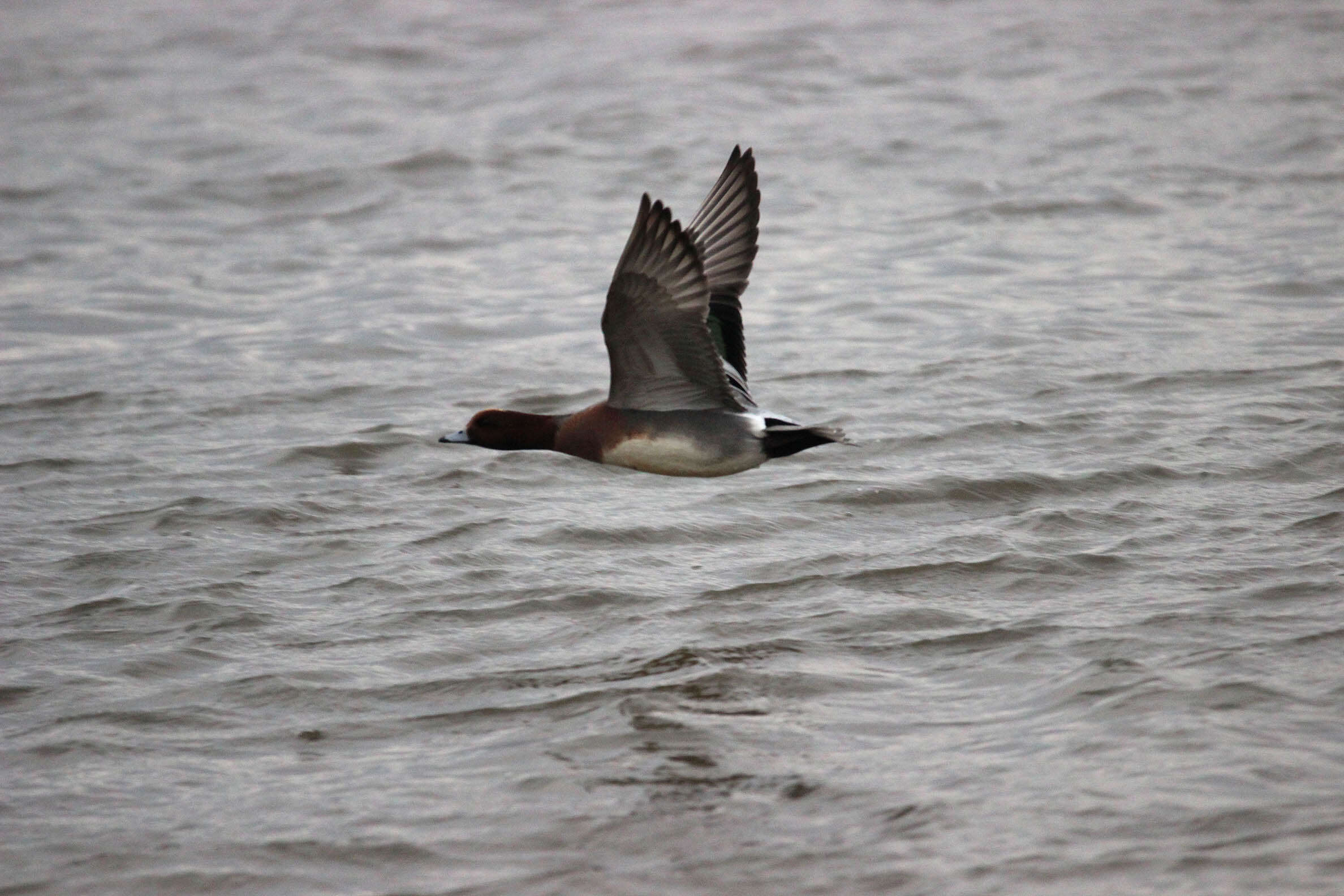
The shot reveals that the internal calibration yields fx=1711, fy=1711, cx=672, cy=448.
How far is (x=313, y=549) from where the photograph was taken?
7.41m

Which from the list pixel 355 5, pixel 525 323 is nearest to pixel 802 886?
pixel 525 323

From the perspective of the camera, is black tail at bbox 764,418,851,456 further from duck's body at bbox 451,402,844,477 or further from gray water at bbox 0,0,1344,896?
gray water at bbox 0,0,1344,896

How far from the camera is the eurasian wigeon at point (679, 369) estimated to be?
19.6 feet

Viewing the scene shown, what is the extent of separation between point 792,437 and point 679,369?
1.66ft

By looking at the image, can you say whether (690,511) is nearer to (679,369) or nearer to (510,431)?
(510,431)

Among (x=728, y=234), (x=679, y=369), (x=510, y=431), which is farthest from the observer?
(x=510, y=431)

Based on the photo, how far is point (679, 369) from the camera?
6410 millimetres

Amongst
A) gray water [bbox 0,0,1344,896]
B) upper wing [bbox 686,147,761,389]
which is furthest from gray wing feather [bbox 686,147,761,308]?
gray water [bbox 0,0,1344,896]

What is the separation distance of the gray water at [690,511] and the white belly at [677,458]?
52 centimetres

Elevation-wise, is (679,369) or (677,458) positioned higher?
(679,369)

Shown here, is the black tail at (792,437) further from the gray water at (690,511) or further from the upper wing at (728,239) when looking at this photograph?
the gray water at (690,511)

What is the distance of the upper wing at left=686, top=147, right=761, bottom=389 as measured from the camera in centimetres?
684

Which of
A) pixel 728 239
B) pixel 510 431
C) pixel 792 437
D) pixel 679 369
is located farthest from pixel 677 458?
pixel 728 239

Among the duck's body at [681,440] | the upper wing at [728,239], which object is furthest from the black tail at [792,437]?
the upper wing at [728,239]
